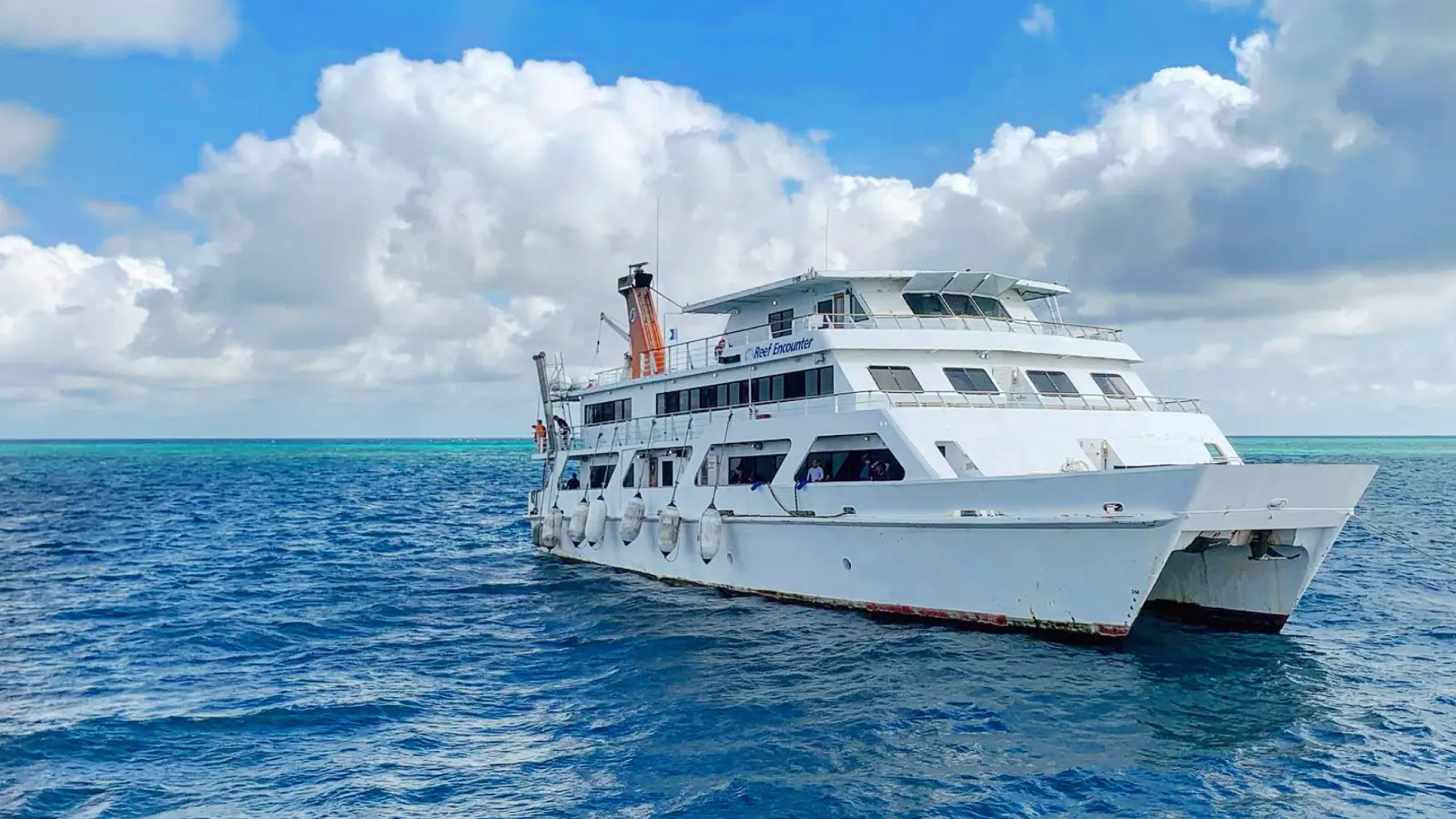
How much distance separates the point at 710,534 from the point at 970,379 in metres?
6.29

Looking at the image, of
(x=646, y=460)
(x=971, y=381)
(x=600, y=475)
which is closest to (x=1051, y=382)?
(x=971, y=381)

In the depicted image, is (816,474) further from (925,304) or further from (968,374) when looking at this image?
(925,304)

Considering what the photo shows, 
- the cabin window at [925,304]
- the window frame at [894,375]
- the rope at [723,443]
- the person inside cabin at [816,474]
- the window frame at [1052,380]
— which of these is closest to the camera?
the person inside cabin at [816,474]

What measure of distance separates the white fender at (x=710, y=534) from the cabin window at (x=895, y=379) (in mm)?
4565

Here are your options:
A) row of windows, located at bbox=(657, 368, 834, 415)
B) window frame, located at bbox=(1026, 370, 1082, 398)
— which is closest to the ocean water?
row of windows, located at bbox=(657, 368, 834, 415)

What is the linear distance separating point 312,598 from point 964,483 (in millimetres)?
15866

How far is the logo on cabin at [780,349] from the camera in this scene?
20.4 meters

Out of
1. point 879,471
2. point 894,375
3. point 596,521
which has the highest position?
point 894,375

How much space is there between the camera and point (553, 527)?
28.2 metres

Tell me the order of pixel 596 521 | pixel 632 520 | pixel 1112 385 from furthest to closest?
pixel 596 521 → pixel 632 520 → pixel 1112 385

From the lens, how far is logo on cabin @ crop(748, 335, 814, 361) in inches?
→ 802

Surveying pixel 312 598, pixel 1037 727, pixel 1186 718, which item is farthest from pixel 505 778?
pixel 312 598

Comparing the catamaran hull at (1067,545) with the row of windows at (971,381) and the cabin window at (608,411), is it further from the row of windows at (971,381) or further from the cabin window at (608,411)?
the cabin window at (608,411)

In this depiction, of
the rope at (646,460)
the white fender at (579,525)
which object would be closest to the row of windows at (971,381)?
the rope at (646,460)
